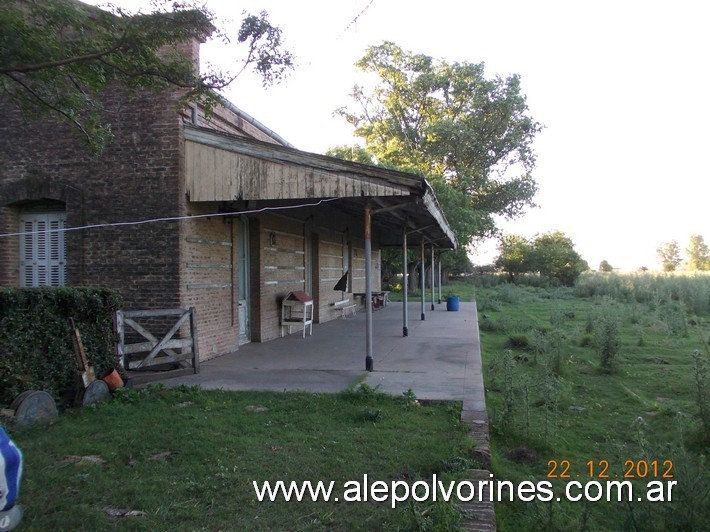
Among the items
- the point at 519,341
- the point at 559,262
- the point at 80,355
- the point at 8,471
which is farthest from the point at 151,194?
the point at 559,262

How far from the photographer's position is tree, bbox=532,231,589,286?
46.3m

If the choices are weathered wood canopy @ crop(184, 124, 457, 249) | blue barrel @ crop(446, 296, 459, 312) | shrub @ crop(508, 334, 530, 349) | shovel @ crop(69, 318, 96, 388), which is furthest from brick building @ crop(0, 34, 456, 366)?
blue barrel @ crop(446, 296, 459, 312)

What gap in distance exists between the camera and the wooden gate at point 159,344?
7.57 metres

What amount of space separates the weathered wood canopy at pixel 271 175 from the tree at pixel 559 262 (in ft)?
132

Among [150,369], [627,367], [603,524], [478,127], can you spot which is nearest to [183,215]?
[150,369]

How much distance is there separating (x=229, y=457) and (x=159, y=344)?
3.76 m

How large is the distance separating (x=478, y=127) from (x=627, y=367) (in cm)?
2655

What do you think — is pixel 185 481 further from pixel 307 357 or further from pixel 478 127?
pixel 478 127

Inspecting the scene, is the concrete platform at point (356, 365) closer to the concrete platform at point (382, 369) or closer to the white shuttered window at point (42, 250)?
the concrete platform at point (382, 369)

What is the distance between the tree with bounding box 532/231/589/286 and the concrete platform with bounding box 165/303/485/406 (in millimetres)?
34788

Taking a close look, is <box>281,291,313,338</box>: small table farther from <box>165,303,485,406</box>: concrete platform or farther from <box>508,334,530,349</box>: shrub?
<box>508,334,530,349</box>: shrub

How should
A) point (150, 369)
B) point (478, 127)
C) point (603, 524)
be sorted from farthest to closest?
point (478, 127) < point (150, 369) < point (603, 524)

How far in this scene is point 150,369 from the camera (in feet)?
28.3
